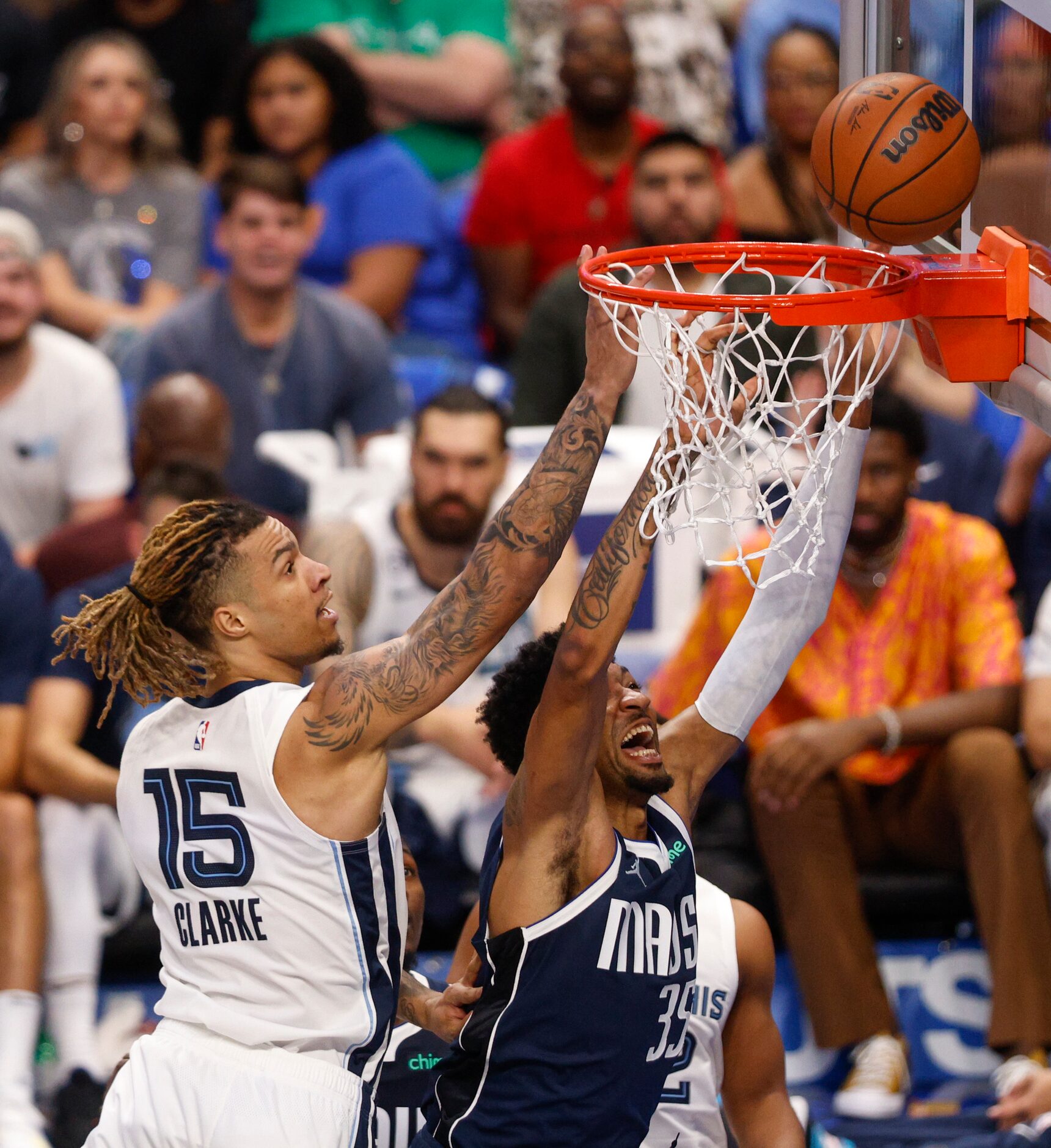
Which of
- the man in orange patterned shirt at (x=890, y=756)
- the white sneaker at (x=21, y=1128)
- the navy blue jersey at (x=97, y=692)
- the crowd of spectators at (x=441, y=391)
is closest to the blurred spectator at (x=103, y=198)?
the crowd of spectators at (x=441, y=391)

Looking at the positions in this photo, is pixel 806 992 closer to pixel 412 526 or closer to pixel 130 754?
pixel 412 526

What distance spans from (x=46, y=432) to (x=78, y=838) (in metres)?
1.79

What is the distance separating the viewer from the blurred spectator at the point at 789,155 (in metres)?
6.83

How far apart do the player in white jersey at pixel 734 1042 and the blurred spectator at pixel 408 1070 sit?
1.50 ft

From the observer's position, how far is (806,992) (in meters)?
4.75

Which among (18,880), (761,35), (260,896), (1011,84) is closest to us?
(260,896)

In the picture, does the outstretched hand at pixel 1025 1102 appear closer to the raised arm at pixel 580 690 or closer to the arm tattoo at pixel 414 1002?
the arm tattoo at pixel 414 1002

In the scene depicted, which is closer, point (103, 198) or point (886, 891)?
point (886, 891)

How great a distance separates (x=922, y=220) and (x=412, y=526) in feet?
8.29


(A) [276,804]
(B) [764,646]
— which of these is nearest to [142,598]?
(A) [276,804]

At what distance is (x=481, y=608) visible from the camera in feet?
9.16

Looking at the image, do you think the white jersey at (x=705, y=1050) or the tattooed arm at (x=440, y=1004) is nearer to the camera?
the tattooed arm at (x=440, y=1004)

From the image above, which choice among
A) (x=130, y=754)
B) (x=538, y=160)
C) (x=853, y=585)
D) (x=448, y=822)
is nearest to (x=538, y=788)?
(x=130, y=754)

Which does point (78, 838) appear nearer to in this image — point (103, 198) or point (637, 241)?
point (637, 241)
